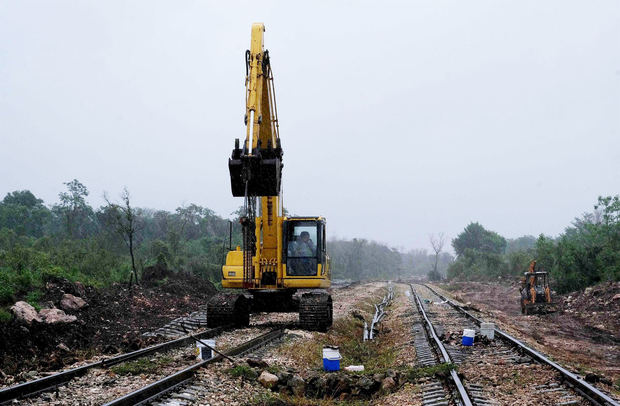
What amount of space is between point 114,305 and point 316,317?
6.64 metres

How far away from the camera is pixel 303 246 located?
15.2 m

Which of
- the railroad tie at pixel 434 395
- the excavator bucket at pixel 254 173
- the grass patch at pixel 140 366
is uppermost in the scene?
the excavator bucket at pixel 254 173

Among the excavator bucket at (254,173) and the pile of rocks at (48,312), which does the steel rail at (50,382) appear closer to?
the pile of rocks at (48,312)

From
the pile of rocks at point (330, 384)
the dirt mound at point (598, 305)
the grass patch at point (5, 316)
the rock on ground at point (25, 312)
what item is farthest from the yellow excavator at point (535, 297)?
the grass patch at point (5, 316)

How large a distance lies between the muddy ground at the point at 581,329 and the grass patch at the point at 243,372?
511 cm

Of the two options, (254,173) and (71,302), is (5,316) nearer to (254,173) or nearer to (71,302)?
(71,302)

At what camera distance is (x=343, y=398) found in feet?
26.4

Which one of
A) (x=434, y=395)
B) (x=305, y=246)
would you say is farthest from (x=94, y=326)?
(x=434, y=395)

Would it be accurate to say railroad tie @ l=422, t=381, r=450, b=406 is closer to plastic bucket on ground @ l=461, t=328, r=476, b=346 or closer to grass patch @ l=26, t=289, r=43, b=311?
plastic bucket on ground @ l=461, t=328, r=476, b=346

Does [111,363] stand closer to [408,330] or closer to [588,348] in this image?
[408,330]

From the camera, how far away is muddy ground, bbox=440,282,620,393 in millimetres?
11016

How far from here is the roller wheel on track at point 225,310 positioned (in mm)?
14430

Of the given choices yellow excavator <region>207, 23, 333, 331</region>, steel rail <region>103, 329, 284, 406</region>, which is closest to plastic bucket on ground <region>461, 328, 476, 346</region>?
yellow excavator <region>207, 23, 333, 331</region>

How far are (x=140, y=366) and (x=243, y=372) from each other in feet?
5.55
